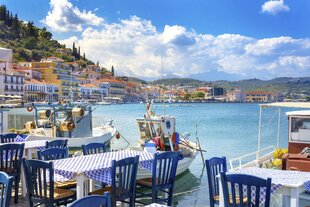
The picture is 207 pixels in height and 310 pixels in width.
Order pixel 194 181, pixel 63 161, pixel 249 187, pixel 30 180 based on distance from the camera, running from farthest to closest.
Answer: pixel 194 181 < pixel 63 161 < pixel 30 180 < pixel 249 187

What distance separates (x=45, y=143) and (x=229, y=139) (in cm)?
2951

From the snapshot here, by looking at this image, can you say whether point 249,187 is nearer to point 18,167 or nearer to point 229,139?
point 18,167

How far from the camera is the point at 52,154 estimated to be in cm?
634

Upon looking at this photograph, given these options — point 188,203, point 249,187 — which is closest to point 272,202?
point 249,187

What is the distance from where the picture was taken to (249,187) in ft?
14.0

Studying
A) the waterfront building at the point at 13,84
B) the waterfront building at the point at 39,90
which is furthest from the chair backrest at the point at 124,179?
the waterfront building at the point at 39,90

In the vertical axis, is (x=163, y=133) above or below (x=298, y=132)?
below

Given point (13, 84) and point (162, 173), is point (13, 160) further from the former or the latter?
point (13, 84)

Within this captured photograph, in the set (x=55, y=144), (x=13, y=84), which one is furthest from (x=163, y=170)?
(x=13, y=84)

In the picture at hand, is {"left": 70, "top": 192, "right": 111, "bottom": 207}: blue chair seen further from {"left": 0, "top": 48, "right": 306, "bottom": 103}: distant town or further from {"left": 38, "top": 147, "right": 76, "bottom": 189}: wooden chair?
{"left": 0, "top": 48, "right": 306, "bottom": 103}: distant town

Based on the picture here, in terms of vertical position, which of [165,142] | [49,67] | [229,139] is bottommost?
[229,139]

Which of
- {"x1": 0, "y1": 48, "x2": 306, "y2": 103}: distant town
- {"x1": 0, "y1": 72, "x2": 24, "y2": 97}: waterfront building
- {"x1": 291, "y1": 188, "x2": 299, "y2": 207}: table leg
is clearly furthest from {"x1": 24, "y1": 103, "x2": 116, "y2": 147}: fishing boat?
{"x1": 0, "y1": 72, "x2": 24, "y2": 97}: waterfront building

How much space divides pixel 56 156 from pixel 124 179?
1.64 meters

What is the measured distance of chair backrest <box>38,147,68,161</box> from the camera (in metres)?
6.18
